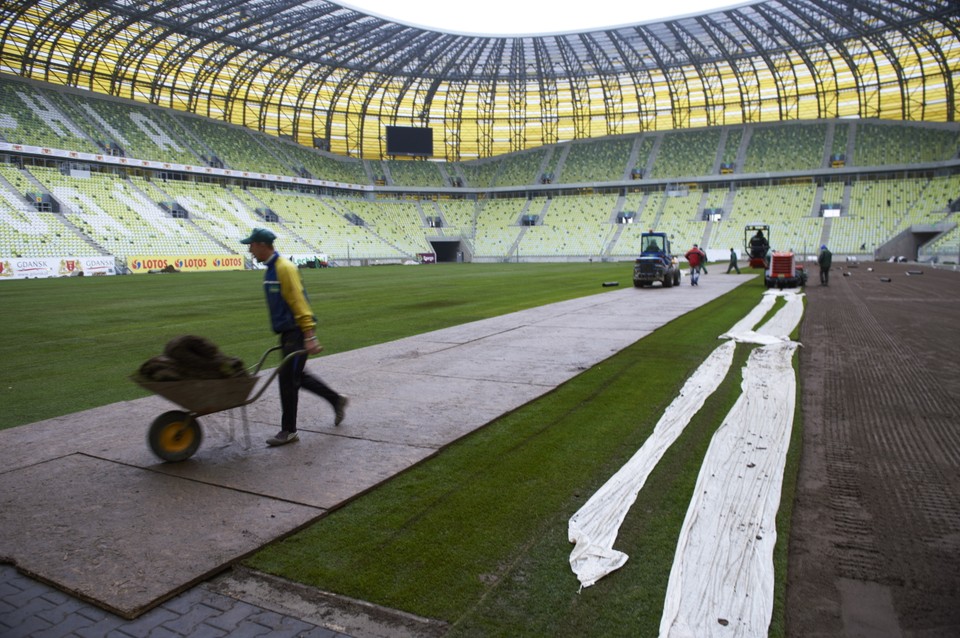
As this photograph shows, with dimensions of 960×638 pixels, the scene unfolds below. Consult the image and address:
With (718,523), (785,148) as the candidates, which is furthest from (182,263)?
(785,148)

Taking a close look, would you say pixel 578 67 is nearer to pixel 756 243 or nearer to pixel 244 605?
pixel 756 243

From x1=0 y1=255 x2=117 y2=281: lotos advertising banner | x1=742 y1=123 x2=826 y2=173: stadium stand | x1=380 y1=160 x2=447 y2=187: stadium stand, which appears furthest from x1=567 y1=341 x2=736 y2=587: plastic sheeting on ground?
x1=380 y1=160 x2=447 y2=187: stadium stand

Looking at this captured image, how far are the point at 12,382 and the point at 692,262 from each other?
22.8m

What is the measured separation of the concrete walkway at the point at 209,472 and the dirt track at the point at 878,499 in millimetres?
2923

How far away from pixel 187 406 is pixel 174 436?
341 millimetres

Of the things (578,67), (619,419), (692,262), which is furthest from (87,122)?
(619,419)

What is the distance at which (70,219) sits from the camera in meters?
48.3

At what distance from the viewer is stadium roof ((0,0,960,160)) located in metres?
52.3

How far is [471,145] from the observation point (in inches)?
3588

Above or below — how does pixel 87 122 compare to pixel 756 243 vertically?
above

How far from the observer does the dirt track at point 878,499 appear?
9.91ft

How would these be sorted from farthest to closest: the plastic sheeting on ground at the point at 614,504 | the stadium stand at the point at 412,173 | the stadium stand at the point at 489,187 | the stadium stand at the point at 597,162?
the stadium stand at the point at 412,173 → the stadium stand at the point at 597,162 → the stadium stand at the point at 489,187 → the plastic sheeting on ground at the point at 614,504

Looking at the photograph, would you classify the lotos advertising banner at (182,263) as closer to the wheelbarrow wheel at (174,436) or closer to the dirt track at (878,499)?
the wheelbarrow wheel at (174,436)

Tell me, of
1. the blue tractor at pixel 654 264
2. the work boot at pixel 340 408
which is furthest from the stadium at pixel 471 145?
the work boot at pixel 340 408
